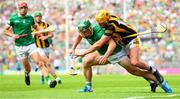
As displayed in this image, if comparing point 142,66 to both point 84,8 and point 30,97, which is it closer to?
point 30,97

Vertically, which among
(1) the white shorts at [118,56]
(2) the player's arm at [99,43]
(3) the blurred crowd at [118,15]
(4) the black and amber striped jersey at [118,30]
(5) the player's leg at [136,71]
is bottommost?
(5) the player's leg at [136,71]

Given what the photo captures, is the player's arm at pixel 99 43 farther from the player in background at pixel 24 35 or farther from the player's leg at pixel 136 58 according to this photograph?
the player in background at pixel 24 35

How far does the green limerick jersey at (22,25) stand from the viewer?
17703 mm

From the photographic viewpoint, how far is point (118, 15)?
3788cm

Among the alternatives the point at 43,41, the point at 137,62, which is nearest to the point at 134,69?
the point at 137,62

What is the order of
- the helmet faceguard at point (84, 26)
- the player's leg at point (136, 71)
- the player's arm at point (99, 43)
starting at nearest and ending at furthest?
the player's arm at point (99, 43) → the helmet faceguard at point (84, 26) → the player's leg at point (136, 71)

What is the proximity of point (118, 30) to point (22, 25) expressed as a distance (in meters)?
5.16

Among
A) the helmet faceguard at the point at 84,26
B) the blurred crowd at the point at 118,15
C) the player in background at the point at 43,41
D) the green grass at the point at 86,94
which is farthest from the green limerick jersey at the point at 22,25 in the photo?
the blurred crowd at the point at 118,15

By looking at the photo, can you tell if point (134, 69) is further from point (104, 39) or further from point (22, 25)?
point (22, 25)

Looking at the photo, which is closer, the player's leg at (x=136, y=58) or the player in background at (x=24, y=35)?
the player's leg at (x=136, y=58)

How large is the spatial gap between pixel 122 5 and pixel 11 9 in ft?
24.5

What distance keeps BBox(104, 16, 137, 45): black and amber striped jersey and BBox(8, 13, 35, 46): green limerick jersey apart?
4844mm

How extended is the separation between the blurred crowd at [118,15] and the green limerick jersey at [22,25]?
685 inches

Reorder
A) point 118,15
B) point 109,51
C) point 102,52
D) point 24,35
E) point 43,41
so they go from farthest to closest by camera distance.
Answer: point 118,15 < point 43,41 < point 24,35 < point 102,52 < point 109,51
